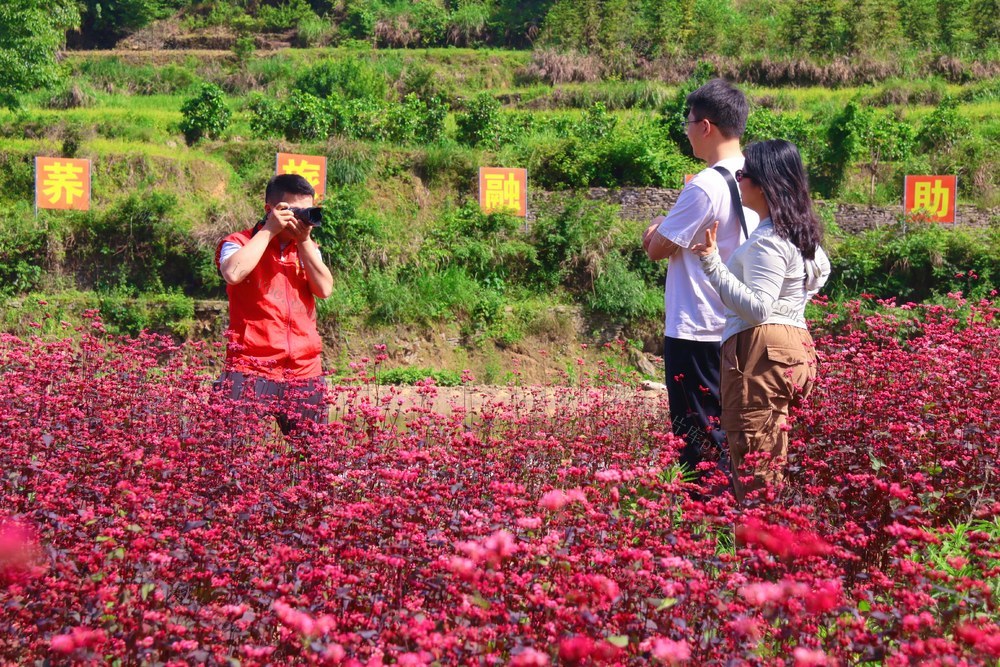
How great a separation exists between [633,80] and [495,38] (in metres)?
8.67

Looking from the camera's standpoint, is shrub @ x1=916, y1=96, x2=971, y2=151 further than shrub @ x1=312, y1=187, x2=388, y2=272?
Yes

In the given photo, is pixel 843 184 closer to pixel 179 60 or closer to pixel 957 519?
pixel 957 519

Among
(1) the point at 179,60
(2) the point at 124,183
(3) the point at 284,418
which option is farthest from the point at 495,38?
(3) the point at 284,418

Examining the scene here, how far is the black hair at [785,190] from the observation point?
A: 3.36 meters

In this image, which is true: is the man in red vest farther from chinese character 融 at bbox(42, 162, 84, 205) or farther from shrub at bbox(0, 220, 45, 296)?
chinese character 融 at bbox(42, 162, 84, 205)

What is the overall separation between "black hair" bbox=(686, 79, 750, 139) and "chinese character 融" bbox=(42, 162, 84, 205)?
13.3 m

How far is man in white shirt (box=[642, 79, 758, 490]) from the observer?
12.1ft

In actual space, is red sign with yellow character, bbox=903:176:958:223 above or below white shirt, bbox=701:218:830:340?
above

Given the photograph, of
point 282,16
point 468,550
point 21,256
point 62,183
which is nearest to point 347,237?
point 62,183

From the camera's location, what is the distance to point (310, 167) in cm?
1541

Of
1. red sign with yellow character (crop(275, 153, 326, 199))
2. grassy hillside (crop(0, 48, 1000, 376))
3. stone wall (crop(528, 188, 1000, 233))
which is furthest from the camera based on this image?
stone wall (crop(528, 188, 1000, 233))

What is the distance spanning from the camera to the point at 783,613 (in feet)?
6.46

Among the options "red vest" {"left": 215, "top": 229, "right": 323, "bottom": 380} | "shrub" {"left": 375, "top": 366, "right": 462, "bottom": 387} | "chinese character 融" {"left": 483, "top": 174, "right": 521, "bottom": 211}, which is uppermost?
"chinese character 融" {"left": 483, "top": 174, "right": 521, "bottom": 211}

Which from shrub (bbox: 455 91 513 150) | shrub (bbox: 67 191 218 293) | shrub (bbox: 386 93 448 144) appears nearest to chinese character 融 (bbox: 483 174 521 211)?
shrub (bbox: 455 91 513 150)
